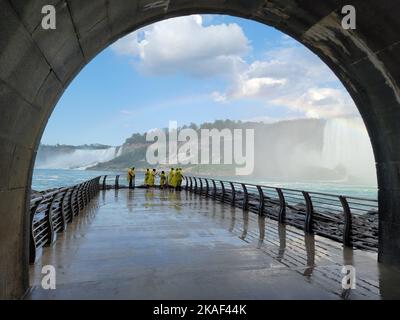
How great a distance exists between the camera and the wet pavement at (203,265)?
5.09 metres

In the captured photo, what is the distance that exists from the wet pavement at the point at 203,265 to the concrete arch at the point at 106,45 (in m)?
0.90

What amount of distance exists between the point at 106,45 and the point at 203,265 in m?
4.05

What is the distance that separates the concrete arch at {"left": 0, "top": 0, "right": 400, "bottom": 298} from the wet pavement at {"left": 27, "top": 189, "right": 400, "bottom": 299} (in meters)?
0.90

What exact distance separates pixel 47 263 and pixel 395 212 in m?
6.07

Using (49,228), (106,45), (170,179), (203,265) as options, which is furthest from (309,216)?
(170,179)

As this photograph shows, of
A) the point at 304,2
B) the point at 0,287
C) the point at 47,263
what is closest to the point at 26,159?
the point at 0,287

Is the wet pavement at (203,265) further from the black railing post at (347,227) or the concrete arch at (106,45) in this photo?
the concrete arch at (106,45)

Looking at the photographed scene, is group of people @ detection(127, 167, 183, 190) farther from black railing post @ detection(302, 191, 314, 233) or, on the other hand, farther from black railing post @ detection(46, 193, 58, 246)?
black railing post @ detection(46, 193, 58, 246)

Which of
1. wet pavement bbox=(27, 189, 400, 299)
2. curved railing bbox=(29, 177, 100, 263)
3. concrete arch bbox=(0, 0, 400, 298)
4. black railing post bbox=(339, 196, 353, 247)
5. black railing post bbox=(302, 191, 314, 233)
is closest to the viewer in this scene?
concrete arch bbox=(0, 0, 400, 298)

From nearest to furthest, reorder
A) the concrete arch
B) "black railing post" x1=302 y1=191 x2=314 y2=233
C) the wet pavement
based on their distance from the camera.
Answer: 1. the concrete arch
2. the wet pavement
3. "black railing post" x1=302 y1=191 x2=314 y2=233

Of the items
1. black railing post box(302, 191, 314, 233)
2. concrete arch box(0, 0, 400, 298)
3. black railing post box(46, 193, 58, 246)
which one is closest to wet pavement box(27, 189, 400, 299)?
black railing post box(46, 193, 58, 246)

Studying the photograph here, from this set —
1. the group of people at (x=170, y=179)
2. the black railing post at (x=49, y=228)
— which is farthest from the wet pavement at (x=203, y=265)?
the group of people at (x=170, y=179)

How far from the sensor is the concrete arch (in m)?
3.65
